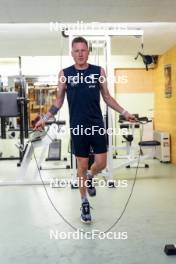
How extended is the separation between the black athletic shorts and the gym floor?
0.75 meters

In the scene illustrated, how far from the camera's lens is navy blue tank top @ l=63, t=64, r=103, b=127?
2998 millimetres

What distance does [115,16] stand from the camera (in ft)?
13.9

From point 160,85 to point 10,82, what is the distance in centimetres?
364

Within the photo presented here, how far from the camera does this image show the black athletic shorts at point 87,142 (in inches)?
122

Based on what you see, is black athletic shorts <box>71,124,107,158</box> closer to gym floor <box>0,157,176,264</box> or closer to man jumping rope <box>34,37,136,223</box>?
man jumping rope <box>34,37,136,223</box>

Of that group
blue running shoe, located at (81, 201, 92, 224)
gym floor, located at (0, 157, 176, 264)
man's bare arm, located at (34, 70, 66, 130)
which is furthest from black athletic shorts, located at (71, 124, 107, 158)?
gym floor, located at (0, 157, 176, 264)

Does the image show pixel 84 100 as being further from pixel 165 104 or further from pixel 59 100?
pixel 165 104

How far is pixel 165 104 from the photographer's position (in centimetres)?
743

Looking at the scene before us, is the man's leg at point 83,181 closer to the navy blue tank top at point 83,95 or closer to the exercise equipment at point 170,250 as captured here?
the navy blue tank top at point 83,95

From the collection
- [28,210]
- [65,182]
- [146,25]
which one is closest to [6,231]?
[28,210]

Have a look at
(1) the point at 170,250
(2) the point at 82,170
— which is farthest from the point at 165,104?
(1) the point at 170,250

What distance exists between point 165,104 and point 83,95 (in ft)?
15.5

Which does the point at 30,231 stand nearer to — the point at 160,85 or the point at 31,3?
the point at 31,3

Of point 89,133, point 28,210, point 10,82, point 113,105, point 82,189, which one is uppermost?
point 10,82
